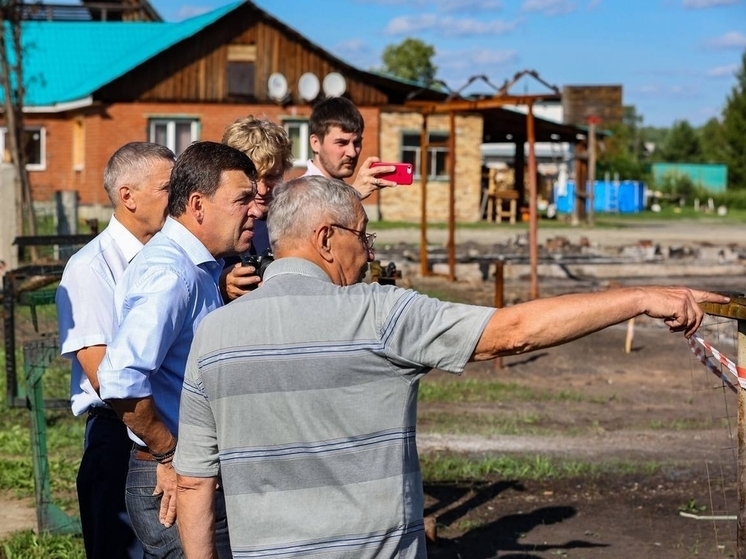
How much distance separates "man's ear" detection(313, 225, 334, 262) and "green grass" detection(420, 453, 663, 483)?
491cm

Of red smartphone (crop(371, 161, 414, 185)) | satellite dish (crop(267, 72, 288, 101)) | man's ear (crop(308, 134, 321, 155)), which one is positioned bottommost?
red smartphone (crop(371, 161, 414, 185))

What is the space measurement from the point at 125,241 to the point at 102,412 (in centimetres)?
62

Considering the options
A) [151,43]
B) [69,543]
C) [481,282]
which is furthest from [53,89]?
[69,543]

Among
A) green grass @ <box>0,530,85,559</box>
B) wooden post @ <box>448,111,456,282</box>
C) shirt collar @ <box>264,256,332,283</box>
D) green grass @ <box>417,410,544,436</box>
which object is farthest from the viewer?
wooden post @ <box>448,111,456,282</box>

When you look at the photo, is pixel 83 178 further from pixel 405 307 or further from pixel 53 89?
pixel 405 307

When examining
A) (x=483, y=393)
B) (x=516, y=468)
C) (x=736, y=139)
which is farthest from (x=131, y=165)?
(x=736, y=139)

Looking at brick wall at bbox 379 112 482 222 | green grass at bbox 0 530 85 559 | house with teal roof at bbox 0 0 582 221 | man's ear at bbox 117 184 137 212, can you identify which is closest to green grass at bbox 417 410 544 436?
green grass at bbox 0 530 85 559

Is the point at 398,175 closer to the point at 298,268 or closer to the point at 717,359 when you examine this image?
the point at 717,359

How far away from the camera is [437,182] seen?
40.0 meters

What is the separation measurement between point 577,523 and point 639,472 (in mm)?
1335

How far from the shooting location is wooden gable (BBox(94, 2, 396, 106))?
36.2 m

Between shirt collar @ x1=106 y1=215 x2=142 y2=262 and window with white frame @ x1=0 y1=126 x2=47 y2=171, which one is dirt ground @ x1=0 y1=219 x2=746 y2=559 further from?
window with white frame @ x1=0 y1=126 x2=47 y2=171

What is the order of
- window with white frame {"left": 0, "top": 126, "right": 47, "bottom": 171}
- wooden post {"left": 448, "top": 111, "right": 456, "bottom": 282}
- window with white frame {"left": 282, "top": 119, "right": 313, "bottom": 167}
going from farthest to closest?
window with white frame {"left": 0, "top": 126, "right": 47, "bottom": 171}, window with white frame {"left": 282, "top": 119, "right": 313, "bottom": 167}, wooden post {"left": 448, "top": 111, "right": 456, "bottom": 282}

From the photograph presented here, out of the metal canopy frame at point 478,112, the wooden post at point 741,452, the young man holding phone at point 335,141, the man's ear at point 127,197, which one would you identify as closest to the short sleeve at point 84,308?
the man's ear at point 127,197
